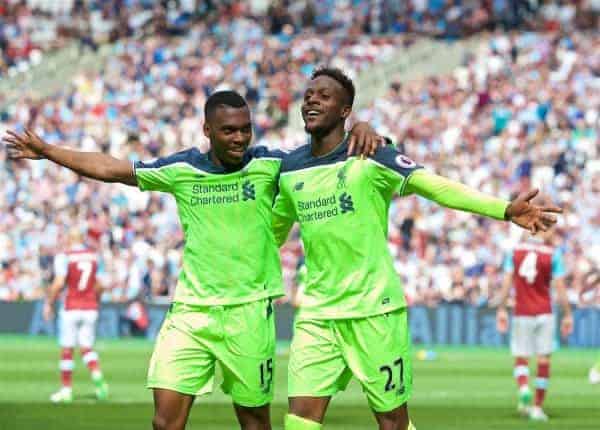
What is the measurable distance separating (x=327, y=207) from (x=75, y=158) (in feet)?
5.37

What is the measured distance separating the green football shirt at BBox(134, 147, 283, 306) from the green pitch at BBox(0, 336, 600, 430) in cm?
586

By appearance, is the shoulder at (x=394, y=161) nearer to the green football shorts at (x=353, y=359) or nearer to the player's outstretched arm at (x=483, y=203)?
the player's outstretched arm at (x=483, y=203)

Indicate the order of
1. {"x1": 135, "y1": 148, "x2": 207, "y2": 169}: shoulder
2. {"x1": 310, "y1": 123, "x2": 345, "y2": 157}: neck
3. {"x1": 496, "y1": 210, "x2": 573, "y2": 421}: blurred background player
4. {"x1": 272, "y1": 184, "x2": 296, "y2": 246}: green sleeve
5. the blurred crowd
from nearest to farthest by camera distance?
{"x1": 310, "y1": 123, "x2": 345, "y2": 157}: neck
{"x1": 272, "y1": 184, "x2": 296, "y2": 246}: green sleeve
{"x1": 135, "y1": 148, "x2": 207, "y2": 169}: shoulder
{"x1": 496, "y1": 210, "x2": 573, "y2": 421}: blurred background player
the blurred crowd

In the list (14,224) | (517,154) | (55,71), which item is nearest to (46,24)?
(55,71)

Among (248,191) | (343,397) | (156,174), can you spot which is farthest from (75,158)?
(343,397)

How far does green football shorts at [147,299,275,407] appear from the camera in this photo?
9.77 m

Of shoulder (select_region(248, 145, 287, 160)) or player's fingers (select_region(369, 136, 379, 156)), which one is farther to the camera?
shoulder (select_region(248, 145, 287, 160))

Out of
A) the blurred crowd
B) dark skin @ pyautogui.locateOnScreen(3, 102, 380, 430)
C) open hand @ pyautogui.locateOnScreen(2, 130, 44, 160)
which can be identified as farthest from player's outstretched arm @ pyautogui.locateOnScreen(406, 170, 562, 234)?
the blurred crowd

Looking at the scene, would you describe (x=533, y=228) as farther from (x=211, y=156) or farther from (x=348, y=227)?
(x=211, y=156)

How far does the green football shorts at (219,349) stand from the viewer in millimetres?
9766

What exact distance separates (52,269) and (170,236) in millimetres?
2530

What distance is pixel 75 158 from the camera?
9.86 meters

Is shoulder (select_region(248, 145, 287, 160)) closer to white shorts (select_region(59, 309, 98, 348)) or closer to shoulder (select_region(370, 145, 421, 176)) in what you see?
shoulder (select_region(370, 145, 421, 176))

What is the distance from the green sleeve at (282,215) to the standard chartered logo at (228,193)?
0.57 ft
